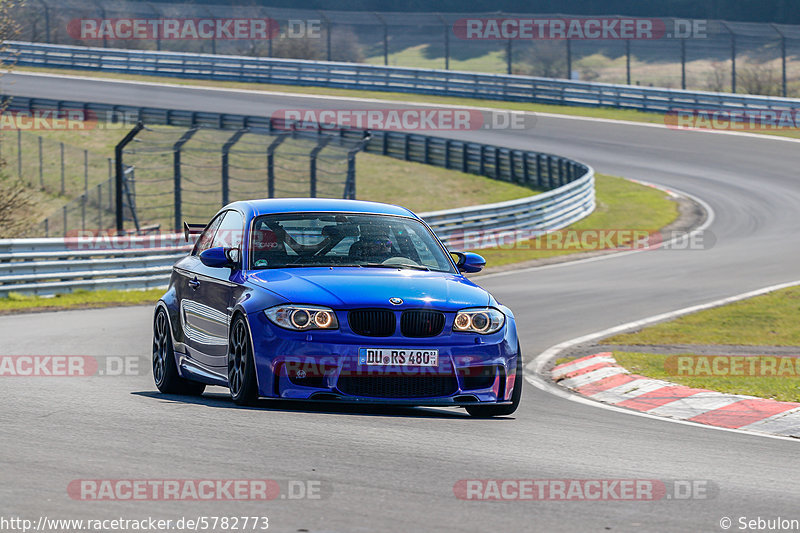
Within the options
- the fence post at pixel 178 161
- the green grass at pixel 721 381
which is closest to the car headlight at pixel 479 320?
the green grass at pixel 721 381

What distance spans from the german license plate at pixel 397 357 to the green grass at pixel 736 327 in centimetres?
688

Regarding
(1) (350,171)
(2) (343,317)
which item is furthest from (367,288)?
(1) (350,171)

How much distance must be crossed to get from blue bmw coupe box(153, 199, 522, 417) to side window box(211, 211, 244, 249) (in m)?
0.02

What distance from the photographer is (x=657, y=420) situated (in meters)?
8.95

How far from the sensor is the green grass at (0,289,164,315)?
18.5 m

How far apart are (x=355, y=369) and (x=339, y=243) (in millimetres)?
1380

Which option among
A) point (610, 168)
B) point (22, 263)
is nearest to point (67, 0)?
point (610, 168)

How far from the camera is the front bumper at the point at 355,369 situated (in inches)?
296

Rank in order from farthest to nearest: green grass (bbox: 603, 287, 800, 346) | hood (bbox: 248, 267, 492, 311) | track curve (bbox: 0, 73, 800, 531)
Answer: green grass (bbox: 603, 287, 800, 346), hood (bbox: 248, 267, 492, 311), track curve (bbox: 0, 73, 800, 531)

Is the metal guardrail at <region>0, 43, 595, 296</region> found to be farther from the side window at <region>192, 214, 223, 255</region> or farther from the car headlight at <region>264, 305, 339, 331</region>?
the car headlight at <region>264, 305, 339, 331</region>

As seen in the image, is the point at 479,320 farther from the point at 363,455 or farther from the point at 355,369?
the point at 363,455

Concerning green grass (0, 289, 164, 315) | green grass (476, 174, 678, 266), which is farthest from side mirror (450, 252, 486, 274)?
green grass (476, 174, 678, 266)

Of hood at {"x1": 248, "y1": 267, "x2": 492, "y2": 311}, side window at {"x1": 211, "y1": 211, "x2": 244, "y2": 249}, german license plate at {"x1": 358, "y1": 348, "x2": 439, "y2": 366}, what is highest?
side window at {"x1": 211, "y1": 211, "x2": 244, "y2": 249}

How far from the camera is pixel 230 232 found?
30.0 feet
